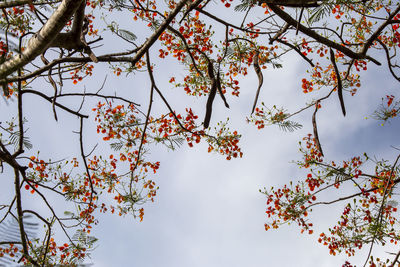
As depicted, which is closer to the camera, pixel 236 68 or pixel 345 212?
pixel 345 212

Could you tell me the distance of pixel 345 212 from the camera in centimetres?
429

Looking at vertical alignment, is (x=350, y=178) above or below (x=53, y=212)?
above

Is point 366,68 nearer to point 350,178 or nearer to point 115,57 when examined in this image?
point 350,178

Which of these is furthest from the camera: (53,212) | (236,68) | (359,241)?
(236,68)

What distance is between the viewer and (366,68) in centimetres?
472

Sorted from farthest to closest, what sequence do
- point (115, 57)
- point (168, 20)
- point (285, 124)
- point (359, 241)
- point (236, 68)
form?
point (236, 68)
point (359, 241)
point (285, 124)
point (115, 57)
point (168, 20)

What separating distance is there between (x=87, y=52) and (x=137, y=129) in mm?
2536

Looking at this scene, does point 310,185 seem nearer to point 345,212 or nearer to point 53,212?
point 345,212

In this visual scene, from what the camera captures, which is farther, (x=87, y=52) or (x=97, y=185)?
(x=97, y=185)

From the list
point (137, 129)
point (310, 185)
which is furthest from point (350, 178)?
point (137, 129)

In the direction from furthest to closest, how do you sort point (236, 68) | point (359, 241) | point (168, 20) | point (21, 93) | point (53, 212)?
point (236, 68) < point (359, 241) < point (53, 212) < point (21, 93) < point (168, 20)

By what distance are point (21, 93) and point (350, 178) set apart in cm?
383

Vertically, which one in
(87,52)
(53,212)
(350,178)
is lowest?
(53,212)

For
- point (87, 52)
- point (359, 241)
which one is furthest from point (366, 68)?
point (87, 52)
